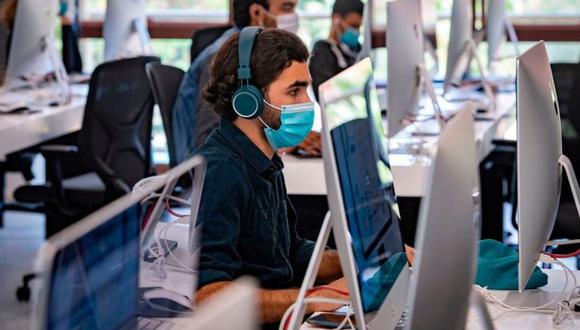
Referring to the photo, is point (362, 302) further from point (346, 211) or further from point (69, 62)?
point (69, 62)

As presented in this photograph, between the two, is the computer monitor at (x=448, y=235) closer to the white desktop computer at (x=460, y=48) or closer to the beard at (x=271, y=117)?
the beard at (x=271, y=117)

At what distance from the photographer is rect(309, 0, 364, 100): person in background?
4523mm

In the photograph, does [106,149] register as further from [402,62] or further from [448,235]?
[448,235]

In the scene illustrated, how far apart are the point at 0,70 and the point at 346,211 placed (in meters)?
3.54

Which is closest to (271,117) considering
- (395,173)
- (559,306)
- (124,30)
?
(559,306)

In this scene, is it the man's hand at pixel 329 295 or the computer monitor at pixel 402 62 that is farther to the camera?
the computer monitor at pixel 402 62

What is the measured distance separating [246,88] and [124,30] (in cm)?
308

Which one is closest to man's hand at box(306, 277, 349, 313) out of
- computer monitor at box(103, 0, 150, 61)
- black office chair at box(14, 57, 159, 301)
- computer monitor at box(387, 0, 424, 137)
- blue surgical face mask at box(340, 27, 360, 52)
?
computer monitor at box(387, 0, 424, 137)

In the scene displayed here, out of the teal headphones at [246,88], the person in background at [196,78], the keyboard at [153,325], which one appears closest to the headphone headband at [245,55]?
the teal headphones at [246,88]

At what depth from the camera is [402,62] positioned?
347 centimetres

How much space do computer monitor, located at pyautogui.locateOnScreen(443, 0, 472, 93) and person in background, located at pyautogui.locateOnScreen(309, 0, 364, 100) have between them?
0.40m

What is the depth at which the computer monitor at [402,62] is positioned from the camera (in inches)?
134

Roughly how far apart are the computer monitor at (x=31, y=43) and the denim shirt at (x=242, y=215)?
2.40m

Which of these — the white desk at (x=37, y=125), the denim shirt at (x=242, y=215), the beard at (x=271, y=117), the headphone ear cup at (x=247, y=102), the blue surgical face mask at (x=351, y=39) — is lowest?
the white desk at (x=37, y=125)
